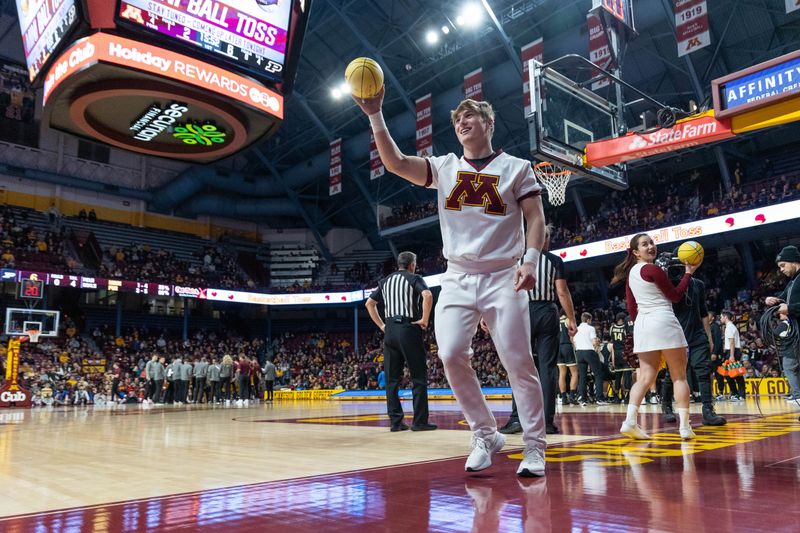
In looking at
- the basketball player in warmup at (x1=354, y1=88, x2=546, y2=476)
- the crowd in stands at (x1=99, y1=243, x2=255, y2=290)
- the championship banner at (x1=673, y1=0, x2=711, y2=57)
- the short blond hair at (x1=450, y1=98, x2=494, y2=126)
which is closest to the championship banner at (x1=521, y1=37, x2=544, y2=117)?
the championship banner at (x1=673, y1=0, x2=711, y2=57)

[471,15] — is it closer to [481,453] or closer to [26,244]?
[481,453]

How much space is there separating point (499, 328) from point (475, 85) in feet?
68.1

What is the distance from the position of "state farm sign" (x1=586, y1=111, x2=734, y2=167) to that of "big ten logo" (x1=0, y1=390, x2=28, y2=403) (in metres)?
16.7

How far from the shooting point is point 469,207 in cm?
320

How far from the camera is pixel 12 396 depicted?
17.2 metres

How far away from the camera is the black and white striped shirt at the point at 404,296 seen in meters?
6.12

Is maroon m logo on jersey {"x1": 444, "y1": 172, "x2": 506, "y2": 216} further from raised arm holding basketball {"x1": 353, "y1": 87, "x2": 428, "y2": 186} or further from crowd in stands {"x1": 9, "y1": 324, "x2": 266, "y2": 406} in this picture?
crowd in stands {"x1": 9, "y1": 324, "x2": 266, "y2": 406}

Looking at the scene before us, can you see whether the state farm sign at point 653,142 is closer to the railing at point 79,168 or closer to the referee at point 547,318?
the referee at point 547,318

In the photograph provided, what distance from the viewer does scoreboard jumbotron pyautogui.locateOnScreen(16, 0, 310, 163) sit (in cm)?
1132

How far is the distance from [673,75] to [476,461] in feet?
77.6

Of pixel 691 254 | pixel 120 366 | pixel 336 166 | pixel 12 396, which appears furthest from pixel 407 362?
pixel 120 366

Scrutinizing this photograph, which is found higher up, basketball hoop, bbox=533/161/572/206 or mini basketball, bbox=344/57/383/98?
basketball hoop, bbox=533/161/572/206

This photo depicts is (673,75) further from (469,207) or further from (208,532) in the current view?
(208,532)

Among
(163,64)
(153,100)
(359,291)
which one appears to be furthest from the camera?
(359,291)
